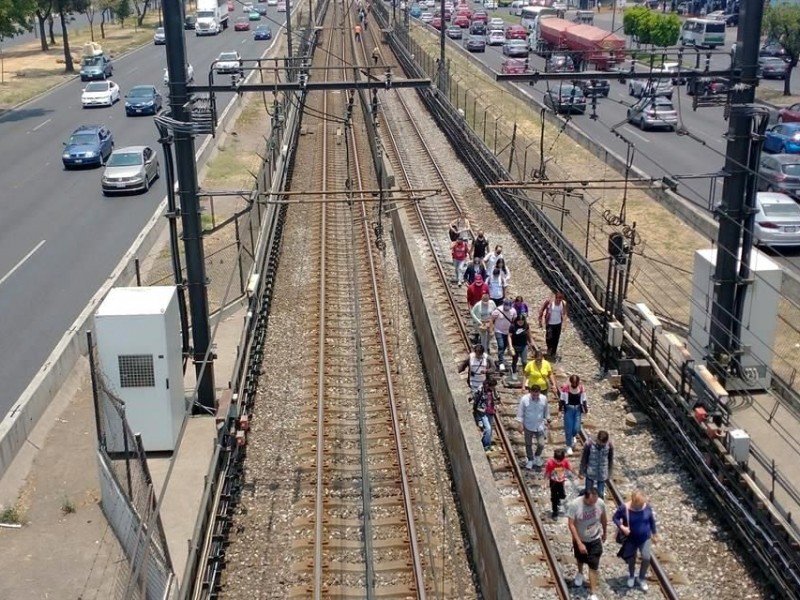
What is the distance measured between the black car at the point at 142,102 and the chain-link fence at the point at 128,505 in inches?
1324

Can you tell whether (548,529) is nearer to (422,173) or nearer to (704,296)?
(704,296)

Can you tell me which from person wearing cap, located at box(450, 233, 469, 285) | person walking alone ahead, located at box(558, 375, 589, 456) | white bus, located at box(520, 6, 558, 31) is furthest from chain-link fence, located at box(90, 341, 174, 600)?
white bus, located at box(520, 6, 558, 31)

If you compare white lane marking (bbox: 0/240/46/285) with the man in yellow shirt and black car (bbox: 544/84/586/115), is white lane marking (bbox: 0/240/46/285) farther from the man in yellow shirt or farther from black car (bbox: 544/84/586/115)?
the man in yellow shirt

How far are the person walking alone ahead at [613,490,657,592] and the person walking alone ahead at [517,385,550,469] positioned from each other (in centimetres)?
255

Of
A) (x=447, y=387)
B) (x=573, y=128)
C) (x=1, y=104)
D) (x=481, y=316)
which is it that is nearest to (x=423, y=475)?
(x=447, y=387)

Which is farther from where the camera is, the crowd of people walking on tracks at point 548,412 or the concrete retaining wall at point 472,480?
the crowd of people walking on tracks at point 548,412

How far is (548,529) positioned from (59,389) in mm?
8771

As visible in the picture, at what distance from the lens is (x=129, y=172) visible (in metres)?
31.2

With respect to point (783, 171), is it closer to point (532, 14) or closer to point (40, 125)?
point (40, 125)

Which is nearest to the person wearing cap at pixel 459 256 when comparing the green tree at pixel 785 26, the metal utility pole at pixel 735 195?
the metal utility pole at pixel 735 195

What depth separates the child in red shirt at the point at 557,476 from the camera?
11867mm

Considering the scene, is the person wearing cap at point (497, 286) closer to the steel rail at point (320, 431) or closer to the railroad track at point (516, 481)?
the railroad track at point (516, 481)

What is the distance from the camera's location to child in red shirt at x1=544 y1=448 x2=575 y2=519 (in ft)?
38.9

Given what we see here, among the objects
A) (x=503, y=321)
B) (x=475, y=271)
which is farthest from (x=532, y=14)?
(x=503, y=321)
